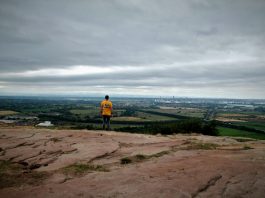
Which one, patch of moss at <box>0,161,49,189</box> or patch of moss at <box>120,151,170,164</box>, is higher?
patch of moss at <box>120,151,170,164</box>

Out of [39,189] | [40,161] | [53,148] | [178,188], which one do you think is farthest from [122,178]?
[53,148]

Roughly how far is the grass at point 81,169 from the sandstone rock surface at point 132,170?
2.6 inches

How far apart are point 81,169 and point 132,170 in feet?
4.77

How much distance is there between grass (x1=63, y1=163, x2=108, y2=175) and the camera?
5956 millimetres

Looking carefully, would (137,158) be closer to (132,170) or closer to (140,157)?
(140,157)

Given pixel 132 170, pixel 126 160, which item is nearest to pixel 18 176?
pixel 132 170

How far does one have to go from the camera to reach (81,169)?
6230mm

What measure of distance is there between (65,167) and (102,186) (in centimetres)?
211

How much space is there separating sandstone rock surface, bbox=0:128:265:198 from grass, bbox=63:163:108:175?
67 millimetres

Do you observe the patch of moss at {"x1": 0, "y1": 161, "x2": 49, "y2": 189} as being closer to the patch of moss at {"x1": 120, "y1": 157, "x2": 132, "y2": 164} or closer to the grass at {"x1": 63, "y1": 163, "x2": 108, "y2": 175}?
the grass at {"x1": 63, "y1": 163, "x2": 108, "y2": 175}

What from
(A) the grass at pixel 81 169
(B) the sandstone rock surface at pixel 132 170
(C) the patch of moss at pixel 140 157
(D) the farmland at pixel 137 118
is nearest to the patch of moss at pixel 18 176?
(B) the sandstone rock surface at pixel 132 170

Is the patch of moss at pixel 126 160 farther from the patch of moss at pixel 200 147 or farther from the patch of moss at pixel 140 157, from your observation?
the patch of moss at pixel 200 147

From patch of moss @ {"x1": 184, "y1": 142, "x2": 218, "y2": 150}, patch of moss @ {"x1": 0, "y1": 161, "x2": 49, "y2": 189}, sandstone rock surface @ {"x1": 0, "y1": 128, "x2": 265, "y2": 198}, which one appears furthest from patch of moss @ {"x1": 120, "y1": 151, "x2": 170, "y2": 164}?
patch of moss @ {"x1": 0, "y1": 161, "x2": 49, "y2": 189}

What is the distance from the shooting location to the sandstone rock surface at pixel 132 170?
4.54m
